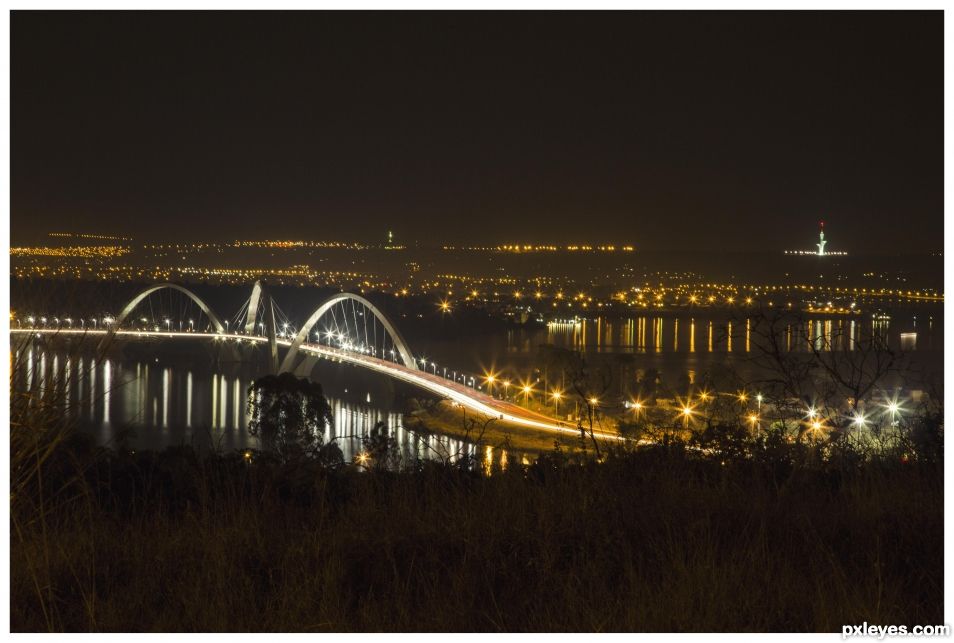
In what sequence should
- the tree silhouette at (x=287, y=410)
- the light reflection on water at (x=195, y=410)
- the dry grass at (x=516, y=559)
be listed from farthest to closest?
the light reflection on water at (x=195, y=410)
the tree silhouette at (x=287, y=410)
the dry grass at (x=516, y=559)

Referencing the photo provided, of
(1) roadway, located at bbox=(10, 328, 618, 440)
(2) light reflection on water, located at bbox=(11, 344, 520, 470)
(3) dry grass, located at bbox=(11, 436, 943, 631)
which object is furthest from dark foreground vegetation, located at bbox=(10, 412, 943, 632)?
(1) roadway, located at bbox=(10, 328, 618, 440)

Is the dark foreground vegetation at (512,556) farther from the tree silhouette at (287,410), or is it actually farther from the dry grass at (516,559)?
the tree silhouette at (287,410)

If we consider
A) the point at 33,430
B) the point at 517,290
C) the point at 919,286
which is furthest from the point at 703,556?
the point at 517,290

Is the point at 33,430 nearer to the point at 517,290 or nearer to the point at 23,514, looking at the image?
the point at 23,514

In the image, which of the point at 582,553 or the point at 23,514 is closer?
the point at 582,553

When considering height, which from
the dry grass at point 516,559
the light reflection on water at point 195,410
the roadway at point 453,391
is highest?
the dry grass at point 516,559

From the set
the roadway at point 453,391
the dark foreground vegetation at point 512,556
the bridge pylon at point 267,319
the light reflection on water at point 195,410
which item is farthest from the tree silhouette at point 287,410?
the dark foreground vegetation at point 512,556

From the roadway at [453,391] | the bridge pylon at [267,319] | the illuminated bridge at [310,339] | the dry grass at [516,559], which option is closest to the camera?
the dry grass at [516,559]
